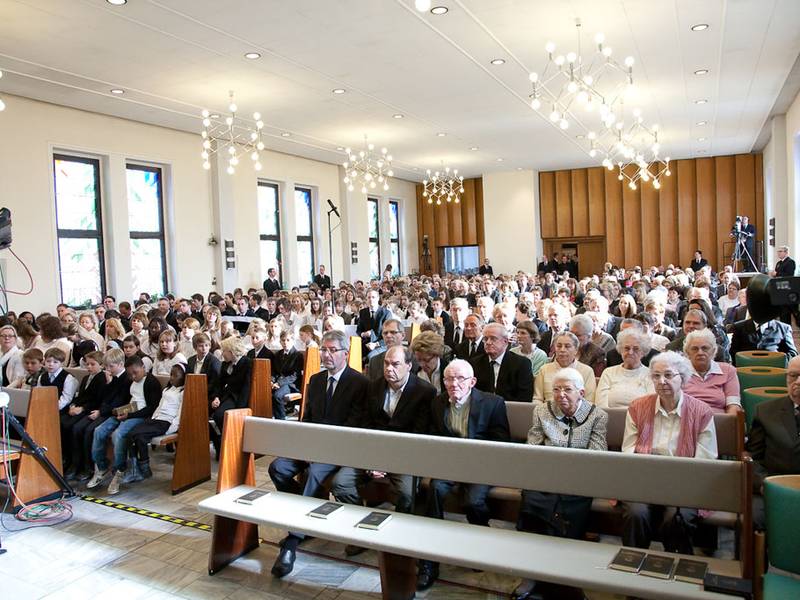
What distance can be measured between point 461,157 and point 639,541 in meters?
15.0

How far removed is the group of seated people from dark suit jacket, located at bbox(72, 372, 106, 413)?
0.01m

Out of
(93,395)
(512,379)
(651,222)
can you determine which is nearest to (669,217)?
(651,222)

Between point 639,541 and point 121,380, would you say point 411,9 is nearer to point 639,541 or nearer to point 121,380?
point 121,380

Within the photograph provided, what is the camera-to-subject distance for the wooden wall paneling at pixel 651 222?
19.8 m

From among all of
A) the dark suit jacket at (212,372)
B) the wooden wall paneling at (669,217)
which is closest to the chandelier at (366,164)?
the wooden wall paneling at (669,217)

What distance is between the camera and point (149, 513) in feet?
14.2

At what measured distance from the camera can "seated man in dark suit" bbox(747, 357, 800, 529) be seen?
10.4 ft

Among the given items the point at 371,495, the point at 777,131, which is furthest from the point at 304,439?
the point at 777,131

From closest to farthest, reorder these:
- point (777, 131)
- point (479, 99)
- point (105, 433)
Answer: point (105, 433) < point (479, 99) < point (777, 131)

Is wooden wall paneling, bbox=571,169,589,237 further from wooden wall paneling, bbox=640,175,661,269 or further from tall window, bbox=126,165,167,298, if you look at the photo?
tall window, bbox=126,165,167,298

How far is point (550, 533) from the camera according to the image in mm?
3088

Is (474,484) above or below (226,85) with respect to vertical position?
below

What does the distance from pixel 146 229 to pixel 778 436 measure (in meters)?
11.2

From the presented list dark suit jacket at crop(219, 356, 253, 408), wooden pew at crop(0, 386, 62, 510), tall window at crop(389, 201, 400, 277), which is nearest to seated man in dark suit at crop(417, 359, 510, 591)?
dark suit jacket at crop(219, 356, 253, 408)
